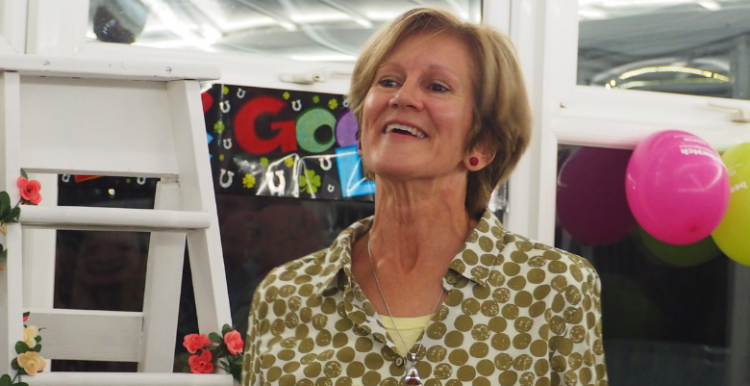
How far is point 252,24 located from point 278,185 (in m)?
0.40

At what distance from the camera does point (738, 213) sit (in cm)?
183

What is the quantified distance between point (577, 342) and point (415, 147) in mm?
387

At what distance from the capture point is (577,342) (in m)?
1.23

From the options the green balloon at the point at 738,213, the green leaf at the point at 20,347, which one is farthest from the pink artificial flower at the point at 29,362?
the green balloon at the point at 738,213

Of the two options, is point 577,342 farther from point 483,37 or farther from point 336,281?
point 483,37

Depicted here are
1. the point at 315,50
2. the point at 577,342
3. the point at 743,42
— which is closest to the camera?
the point at 577,342

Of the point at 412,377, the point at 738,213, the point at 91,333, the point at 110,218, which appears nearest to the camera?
the point at 412,377

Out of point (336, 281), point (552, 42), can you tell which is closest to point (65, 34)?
point (336, 281)

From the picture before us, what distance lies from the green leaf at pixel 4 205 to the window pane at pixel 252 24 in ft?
2.37

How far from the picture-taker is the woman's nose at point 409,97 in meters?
1.31

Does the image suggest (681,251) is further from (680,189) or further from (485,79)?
(485,79)

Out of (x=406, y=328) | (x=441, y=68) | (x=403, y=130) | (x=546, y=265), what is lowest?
(x=406, y=328)

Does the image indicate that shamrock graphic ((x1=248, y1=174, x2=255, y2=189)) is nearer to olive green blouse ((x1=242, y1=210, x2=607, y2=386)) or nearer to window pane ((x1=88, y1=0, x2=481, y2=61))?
window pane ((x1=88, y1=0, x2=481, y2=61))

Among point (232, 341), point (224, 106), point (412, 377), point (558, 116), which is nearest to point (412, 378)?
point (412, 377)
